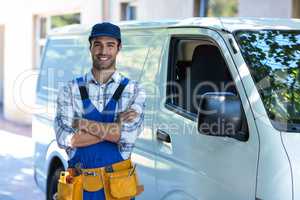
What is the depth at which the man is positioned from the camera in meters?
3.69

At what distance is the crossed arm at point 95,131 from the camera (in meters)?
3.63

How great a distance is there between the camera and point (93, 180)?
3682 millimetres

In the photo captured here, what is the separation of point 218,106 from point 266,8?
5.04m

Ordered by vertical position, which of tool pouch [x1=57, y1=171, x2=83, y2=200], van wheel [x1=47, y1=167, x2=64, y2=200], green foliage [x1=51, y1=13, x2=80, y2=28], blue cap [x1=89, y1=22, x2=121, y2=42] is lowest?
van wheel [x1=47, y1=167, x2=64, y2=200]

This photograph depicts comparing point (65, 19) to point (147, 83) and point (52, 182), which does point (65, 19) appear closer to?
point (52, 182)

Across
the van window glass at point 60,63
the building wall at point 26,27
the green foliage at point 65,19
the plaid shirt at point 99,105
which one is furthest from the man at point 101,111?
the green foliage at point 65,19

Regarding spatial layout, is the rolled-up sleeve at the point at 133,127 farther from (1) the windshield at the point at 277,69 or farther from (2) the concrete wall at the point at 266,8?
(2) the concrete wall at the point at 266,8

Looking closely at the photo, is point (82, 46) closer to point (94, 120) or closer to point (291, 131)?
point (94, 120)

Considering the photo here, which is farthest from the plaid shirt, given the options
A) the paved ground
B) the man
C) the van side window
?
the paved ground

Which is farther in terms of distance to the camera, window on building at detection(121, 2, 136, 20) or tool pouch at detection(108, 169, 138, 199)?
window on building at detection(121, 2, 136, 20)

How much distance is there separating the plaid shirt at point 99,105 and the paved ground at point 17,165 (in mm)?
3984

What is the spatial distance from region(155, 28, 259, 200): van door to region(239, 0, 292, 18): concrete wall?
3.61 m

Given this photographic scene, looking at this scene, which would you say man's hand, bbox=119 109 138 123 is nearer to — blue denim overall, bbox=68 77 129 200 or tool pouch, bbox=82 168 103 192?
blue denim overall, bbox=68 77 129 200

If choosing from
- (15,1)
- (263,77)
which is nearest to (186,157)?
(263,77)
